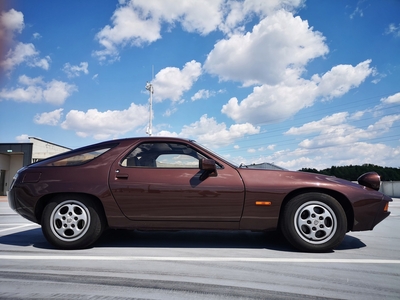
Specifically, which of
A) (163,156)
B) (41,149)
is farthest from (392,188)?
(41,149)

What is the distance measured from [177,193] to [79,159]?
1.34 m

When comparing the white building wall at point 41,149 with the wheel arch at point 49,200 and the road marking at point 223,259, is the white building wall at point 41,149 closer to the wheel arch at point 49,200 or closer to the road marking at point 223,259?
the wheel arch at point 49,200

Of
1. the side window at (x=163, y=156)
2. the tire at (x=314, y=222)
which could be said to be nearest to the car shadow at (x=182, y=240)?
the tire at (x=314, y=222)

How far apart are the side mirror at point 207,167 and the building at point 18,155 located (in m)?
26.8

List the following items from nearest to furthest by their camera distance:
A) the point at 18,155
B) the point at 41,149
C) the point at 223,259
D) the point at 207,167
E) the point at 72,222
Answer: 1. the point at 223,259
2. the point at 207,167
3. the point at 72,222
4. the point at 41,149
5. the point at 18,155

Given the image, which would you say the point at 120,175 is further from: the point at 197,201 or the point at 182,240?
the point at 182,240

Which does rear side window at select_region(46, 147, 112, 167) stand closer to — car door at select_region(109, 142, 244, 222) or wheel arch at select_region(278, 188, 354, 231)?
car door at select_region(109, 142, 244, 222)

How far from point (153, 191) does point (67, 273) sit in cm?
119

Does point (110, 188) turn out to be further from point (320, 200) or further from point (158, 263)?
point (320, 200)

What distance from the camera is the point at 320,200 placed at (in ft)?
10.9

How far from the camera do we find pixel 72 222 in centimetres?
341

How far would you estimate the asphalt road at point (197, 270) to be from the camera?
2.13 meters

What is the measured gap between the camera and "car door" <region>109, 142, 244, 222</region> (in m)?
3.32

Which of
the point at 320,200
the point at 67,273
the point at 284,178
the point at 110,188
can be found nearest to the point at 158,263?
the point at 67,273
